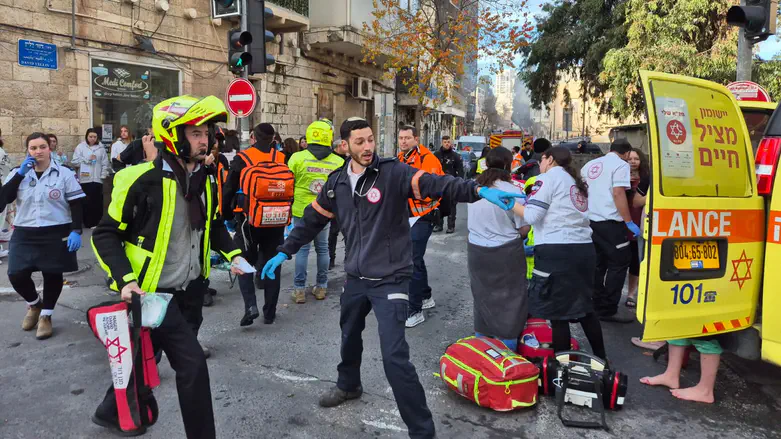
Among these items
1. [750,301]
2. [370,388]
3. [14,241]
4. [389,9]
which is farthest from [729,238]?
[389,9]

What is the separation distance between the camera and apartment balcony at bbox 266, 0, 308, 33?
15.8m

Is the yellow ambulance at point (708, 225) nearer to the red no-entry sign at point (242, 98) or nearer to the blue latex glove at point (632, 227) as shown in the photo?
the blue latex glove at point (632, 227)

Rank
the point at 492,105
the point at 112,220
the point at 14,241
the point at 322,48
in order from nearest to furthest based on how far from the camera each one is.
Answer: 1. the point at 112,220
2. the point at 14,241
3. the point at 322,48
4. the point at 492,105

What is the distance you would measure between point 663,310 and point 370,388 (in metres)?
2.00

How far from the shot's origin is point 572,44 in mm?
20500

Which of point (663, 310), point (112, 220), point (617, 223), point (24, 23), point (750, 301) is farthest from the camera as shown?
point (24, 23)

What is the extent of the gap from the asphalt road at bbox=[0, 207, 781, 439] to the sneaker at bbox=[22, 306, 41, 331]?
8cm

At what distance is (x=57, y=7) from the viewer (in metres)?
10.5

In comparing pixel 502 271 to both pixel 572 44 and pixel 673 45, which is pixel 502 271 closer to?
pixel 673 45

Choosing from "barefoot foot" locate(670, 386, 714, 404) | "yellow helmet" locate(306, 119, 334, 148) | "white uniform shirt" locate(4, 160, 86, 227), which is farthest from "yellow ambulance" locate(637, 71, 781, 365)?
"white uniform shirt" locate(4, 160, 86, 227)

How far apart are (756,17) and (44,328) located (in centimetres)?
853

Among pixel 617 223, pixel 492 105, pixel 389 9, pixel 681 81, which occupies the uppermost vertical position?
pixel 492 105

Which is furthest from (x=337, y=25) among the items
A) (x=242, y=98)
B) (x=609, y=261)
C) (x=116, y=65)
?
(x=609, y=261)

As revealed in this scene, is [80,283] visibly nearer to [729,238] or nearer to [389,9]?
[729,238]
